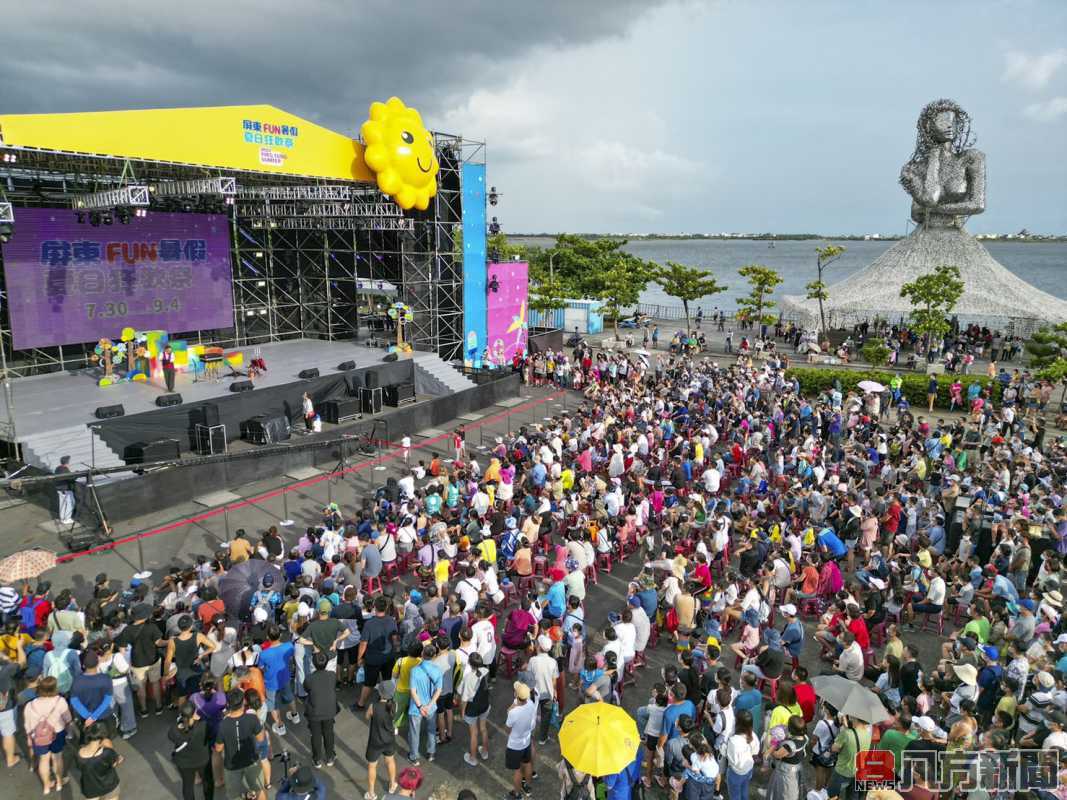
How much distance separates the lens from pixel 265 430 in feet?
60.1

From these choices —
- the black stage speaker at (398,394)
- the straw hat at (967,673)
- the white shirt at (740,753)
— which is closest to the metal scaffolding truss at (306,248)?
the black stage speaker at (398,394)

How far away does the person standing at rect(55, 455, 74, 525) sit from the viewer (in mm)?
13734

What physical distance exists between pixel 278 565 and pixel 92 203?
1352 centimetres

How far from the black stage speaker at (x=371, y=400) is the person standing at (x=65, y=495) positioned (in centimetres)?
860

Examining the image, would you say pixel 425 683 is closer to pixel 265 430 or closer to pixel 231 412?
pixel 265 430

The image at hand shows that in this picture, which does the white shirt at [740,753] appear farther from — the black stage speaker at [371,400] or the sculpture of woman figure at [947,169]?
the sculpture of woman figure at [947,169]

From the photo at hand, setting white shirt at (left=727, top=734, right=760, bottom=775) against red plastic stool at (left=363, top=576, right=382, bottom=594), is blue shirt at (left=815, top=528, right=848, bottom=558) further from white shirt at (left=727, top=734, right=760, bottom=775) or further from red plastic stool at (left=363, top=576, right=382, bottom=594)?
red plastic stool at (left=363, top=576, right=382, bottom=594)

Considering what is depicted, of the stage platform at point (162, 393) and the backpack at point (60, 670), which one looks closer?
the backpack at point (60, 670)

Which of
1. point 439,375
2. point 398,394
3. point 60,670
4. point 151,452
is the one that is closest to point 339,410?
point 398,394

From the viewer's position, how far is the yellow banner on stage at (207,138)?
50.2 ft

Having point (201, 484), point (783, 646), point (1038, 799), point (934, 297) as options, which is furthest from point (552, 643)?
point (934, 297)

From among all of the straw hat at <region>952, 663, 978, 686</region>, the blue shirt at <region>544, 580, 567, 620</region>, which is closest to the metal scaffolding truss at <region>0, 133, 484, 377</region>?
the blue shirt at <region>544, 580, 567, 620</region>

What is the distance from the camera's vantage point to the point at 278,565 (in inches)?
408

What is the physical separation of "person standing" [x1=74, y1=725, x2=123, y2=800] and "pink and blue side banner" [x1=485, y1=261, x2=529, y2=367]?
24.0 m
